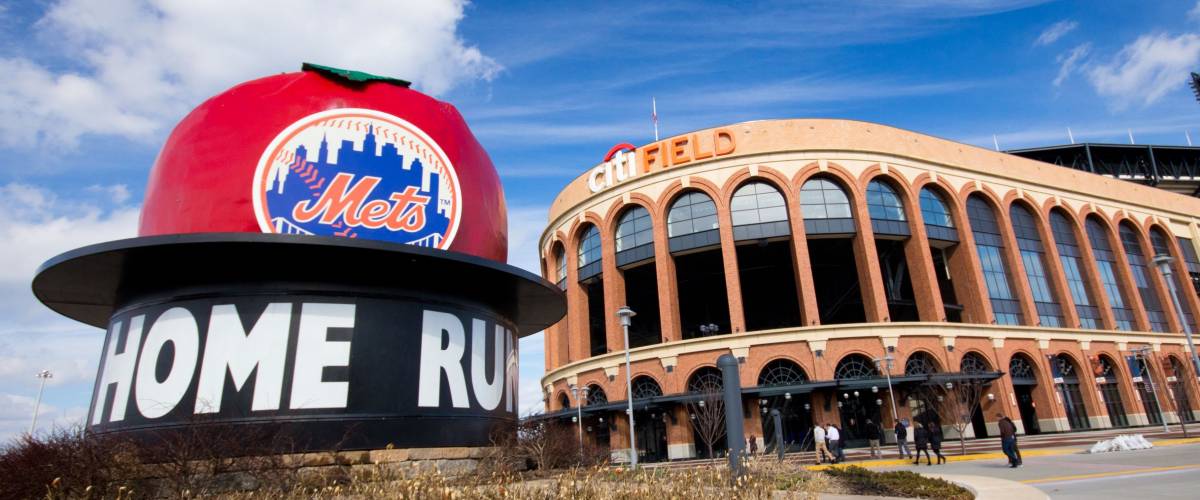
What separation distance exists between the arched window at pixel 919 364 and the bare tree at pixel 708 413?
11.8 m

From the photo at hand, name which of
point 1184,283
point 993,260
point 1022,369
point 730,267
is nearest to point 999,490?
point 730,267

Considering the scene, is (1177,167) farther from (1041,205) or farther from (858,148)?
(858,148)

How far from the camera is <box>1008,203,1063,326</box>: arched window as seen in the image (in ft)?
146

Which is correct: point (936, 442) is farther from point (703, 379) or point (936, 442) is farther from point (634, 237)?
point (634, 237)

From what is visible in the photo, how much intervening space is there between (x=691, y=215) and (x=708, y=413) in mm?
14512

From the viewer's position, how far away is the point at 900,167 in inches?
1698

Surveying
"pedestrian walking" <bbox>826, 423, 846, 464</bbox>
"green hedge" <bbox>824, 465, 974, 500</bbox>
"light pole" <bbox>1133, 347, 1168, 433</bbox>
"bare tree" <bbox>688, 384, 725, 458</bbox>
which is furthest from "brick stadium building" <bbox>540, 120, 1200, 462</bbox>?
"green hedge" <bbox>824, 465, 974, 500</bbox>

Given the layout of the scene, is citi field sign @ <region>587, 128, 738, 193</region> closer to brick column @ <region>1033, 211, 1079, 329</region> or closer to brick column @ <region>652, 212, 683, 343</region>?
brick column @ <region>652, 212, 683, 343</region>

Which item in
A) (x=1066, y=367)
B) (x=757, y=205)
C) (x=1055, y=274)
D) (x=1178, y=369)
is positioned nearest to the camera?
(x=757, y=205)

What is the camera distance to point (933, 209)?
43812 millimetres

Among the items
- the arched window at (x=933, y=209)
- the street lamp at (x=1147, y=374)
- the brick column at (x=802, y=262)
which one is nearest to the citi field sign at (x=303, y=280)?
the brick column at (x=802, y=262)

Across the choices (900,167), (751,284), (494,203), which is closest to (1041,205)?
(900,167)

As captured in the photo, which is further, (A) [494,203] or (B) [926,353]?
(B) [926,353]

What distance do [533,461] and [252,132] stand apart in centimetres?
919
